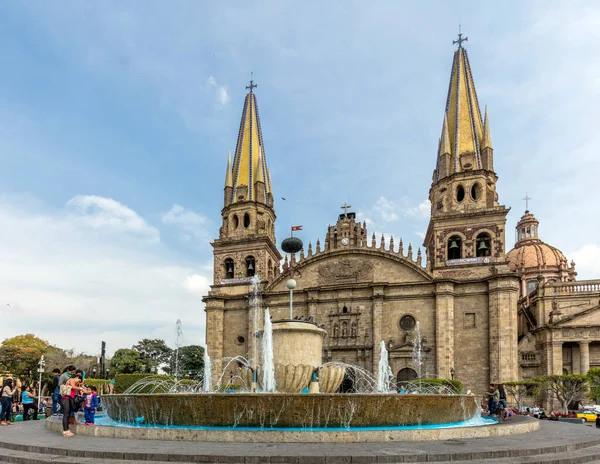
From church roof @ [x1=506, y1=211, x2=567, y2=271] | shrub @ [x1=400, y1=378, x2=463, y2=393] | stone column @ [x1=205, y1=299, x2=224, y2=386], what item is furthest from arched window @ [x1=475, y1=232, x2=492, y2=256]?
church roof @ [x1=506, y1=211, x2=567, y2=271]

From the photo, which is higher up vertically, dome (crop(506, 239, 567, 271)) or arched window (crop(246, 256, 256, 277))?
dome (crop(506, 239, 567, 271))

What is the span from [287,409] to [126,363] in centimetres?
4788

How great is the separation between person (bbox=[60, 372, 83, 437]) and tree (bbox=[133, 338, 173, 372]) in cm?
5670

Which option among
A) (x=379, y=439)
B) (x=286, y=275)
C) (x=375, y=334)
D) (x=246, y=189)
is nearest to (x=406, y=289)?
(x=375, y=334)

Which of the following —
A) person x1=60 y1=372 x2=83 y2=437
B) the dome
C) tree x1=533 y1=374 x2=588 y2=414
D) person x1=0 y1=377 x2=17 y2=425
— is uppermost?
the dome

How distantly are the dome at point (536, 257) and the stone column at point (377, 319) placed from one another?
91.3 ft

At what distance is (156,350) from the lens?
220 ft

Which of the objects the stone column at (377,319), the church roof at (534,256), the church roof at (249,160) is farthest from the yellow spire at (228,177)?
the church roof at (534,256)

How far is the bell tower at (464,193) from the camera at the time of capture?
36656 mm

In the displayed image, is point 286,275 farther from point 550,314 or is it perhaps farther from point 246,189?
point 550,314

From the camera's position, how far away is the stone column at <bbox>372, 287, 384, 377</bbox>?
119 ft

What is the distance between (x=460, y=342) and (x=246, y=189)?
21039 mm

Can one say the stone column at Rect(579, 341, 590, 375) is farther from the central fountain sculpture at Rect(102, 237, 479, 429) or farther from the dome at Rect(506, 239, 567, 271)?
the central fountain sculpture at Rect(102, 237, 479, 429)

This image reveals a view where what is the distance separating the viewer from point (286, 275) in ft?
133
